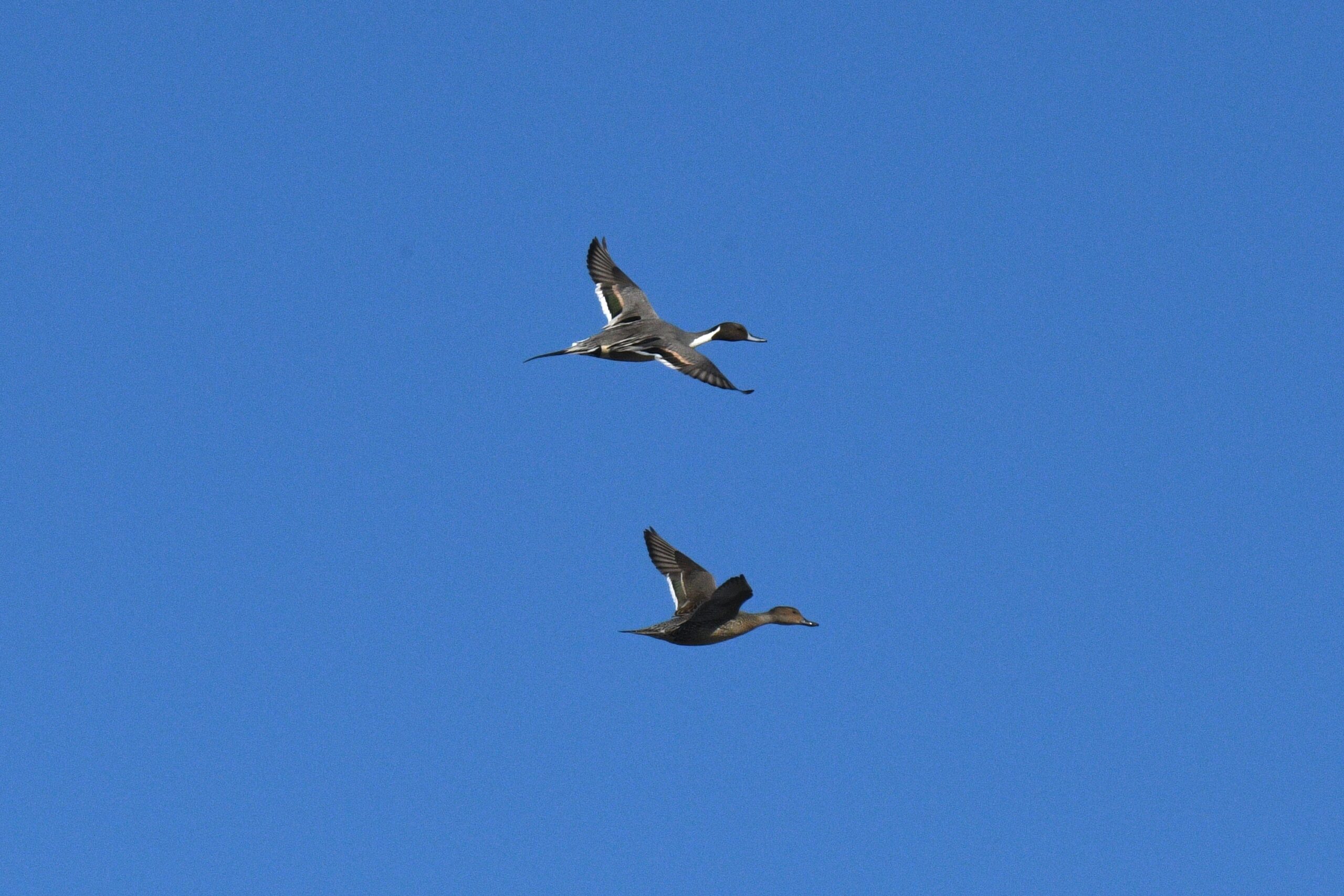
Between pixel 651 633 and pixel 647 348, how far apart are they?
15.7 feet

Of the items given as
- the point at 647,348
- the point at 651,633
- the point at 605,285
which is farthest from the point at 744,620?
the point at 605,285

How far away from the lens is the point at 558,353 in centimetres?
2827

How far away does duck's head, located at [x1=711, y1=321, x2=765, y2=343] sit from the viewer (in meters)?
30.7

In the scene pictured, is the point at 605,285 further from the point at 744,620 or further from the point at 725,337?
the point at 744,620

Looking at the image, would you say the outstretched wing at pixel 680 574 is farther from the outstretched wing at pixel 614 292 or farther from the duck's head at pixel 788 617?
the outstretched wing at pixel 614 292

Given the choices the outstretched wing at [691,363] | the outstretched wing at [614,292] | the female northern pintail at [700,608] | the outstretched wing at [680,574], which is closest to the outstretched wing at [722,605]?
the female northern pintail at [700,608]

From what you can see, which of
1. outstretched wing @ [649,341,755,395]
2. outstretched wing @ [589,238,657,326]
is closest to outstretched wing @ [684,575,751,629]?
outstretched wing @ [649,341,755,395]

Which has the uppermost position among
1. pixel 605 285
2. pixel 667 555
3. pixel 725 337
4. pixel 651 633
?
pixel 605 285

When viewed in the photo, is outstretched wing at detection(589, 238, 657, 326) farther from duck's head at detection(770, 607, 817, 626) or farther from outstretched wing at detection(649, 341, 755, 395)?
duck's head at detection(770, 607, 817, 626)

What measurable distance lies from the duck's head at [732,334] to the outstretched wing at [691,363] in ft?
7.88

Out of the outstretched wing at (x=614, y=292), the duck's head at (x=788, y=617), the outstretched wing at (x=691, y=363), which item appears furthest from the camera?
the outstretched wing at (x=614, y=292)

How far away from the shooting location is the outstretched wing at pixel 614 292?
1292 inches

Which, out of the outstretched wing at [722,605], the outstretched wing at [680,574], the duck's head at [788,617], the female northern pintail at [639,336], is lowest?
the outstretched wing at [722,605]

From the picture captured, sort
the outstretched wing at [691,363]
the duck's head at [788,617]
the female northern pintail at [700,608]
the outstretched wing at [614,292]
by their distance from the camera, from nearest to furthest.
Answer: the outstretched wing at [691,363] → the female northern pintail at [700,608] → the duck's head at [788,617] → the outstretched wing at [614,292]
